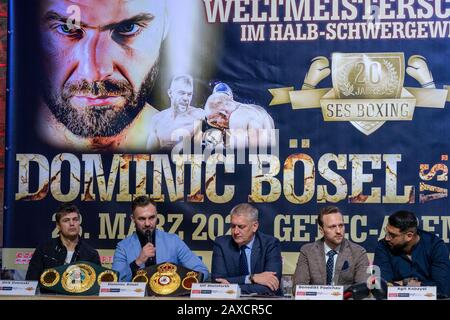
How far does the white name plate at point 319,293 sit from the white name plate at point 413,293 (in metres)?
0.33

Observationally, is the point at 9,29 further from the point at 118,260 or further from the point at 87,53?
the point at 118,260

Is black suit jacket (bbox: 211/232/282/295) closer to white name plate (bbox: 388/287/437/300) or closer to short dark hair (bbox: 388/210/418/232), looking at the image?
short dark hair (bbox: 388/210/418/232)

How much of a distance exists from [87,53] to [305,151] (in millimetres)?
1781

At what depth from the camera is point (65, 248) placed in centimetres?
769

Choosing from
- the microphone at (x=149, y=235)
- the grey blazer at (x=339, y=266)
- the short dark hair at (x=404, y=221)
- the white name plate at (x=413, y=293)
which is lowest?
the white name plate at (x=413, y=293)

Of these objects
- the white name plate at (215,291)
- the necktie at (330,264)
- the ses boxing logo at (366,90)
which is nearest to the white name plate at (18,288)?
the white name plate at (215,291)

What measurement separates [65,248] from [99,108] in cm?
106

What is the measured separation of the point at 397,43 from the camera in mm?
7543

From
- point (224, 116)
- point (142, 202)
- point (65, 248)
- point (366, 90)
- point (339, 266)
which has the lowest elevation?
point (339, 266)

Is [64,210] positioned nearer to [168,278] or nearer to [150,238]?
[150,238]

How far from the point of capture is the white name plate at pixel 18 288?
7.05 metres

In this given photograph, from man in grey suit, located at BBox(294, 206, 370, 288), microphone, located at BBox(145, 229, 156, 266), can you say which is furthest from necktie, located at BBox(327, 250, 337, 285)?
microphone, located at BBox(145, 229, 156, 266)

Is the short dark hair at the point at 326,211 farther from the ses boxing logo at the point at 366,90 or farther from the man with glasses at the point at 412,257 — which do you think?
the ses boxing logo at the point at 366,90

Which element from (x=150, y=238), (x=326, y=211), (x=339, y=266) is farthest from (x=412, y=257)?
(x=150, y=238)
